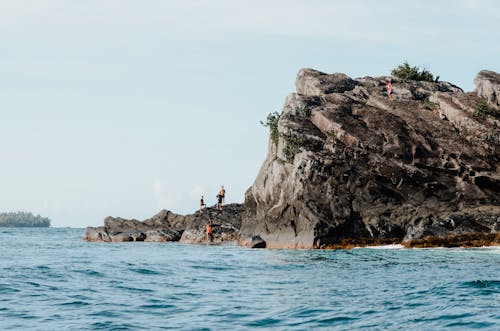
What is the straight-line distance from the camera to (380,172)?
63719mm

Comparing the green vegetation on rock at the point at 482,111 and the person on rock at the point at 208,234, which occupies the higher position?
the green vegetation on rock at the point at 482,111

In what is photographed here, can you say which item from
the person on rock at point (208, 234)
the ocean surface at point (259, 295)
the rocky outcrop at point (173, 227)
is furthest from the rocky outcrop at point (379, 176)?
the ocean surface at point (259, 295)

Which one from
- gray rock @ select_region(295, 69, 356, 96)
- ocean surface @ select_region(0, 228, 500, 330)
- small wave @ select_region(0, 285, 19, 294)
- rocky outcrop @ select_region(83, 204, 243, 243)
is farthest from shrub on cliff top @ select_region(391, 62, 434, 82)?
small wave @ select_region(0, 285, 19, 294)

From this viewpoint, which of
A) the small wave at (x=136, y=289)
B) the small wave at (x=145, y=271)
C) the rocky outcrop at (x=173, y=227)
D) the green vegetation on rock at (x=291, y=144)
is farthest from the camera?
the rocky outcrop at (x=173, y=227)

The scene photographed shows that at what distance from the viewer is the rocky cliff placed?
58875 mm

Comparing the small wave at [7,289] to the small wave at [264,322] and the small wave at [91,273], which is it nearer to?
the small wave at [91,273]

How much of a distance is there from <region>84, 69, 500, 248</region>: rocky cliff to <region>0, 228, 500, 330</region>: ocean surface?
16946 millimetres

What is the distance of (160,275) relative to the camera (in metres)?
35.5

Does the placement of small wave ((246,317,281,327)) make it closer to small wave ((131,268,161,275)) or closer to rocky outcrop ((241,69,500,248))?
small wave ((131,268,161,275))

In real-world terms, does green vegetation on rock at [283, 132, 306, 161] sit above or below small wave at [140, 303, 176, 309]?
above

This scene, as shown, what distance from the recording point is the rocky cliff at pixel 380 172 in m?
58.9

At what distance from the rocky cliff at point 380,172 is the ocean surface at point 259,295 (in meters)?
→ 16.9

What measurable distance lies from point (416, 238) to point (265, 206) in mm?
17626

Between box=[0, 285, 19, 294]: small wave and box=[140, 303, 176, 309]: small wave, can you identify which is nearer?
box=[140, 303, 176, 309]: small wave
